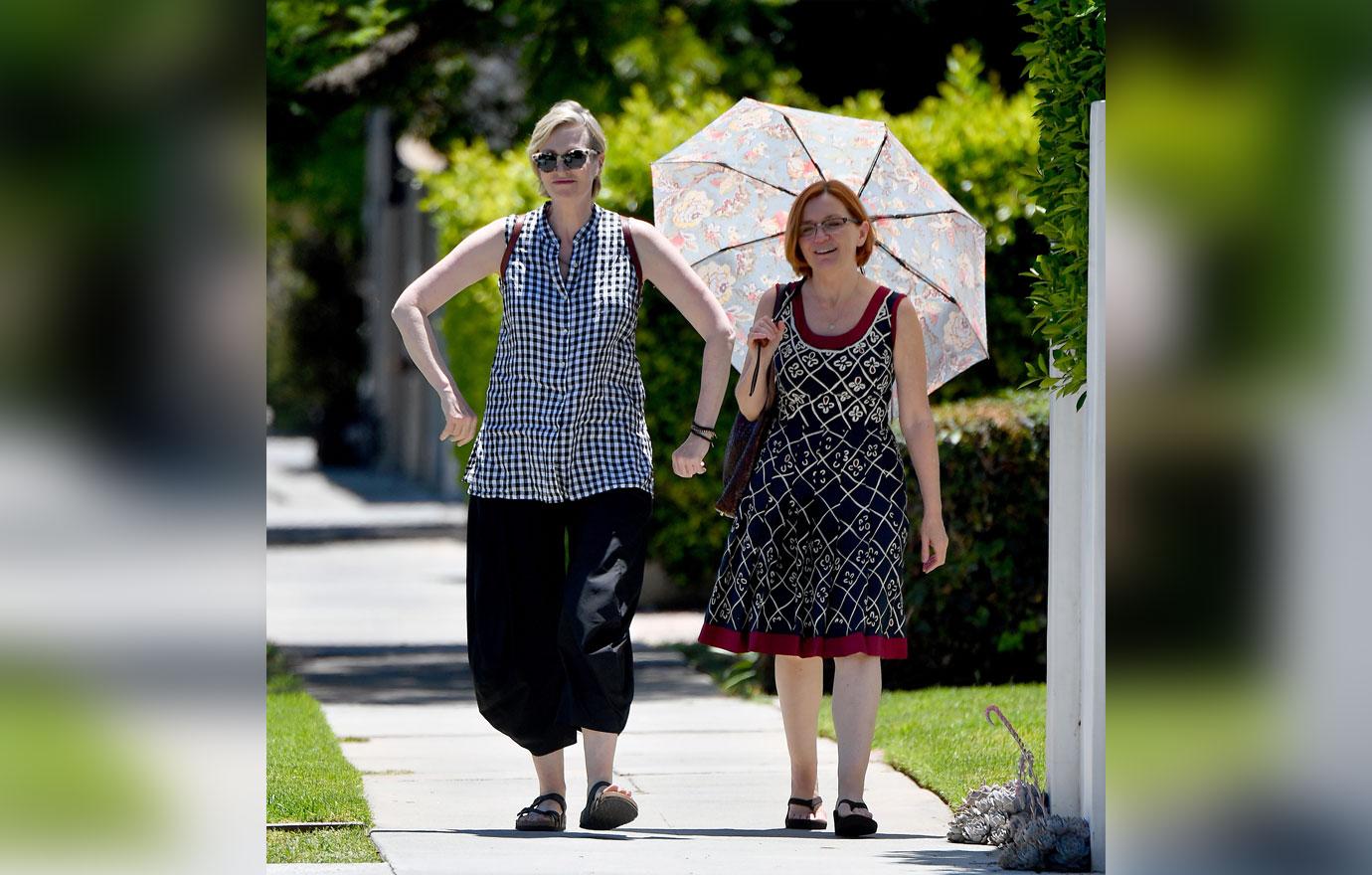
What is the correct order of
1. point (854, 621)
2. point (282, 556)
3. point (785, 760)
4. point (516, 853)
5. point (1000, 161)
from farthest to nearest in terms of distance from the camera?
point (282, 556), point (1000, 161), point (785, 760), point (854, 621), point (516, 853)

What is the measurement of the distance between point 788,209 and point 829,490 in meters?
1.20

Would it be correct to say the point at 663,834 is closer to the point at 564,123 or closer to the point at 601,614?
the point at 601,614

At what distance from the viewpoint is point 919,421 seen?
18.9 ft

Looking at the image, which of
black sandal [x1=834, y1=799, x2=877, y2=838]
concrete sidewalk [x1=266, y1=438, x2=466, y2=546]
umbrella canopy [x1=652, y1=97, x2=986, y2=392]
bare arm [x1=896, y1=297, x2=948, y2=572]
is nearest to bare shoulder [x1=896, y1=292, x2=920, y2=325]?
bare arm [x1=896, y1=297, x2=948, y2=572]

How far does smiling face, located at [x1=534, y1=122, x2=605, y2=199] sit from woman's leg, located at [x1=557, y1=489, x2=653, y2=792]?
0.86 metres

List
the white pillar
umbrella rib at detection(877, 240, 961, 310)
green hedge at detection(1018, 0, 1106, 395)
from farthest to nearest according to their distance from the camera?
umbrella rib at detection(877, 240, 961, 310) < green hedge at detection(1018, 0, 1106, 395) < the white pillar

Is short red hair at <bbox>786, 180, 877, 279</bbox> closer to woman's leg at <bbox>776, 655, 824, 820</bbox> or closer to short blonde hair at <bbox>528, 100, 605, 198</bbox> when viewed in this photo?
short blonde hair at <bbox>528, 100, 605, 198</bbox>

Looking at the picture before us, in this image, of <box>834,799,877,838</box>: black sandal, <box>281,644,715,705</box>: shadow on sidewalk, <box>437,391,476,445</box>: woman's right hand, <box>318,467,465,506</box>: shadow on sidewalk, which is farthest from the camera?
<box>318,467,465,506</box>: shadow on sidewalk

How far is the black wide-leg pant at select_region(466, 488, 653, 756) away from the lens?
18.2 feet

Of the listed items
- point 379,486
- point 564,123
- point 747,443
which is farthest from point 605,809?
point 379,486
